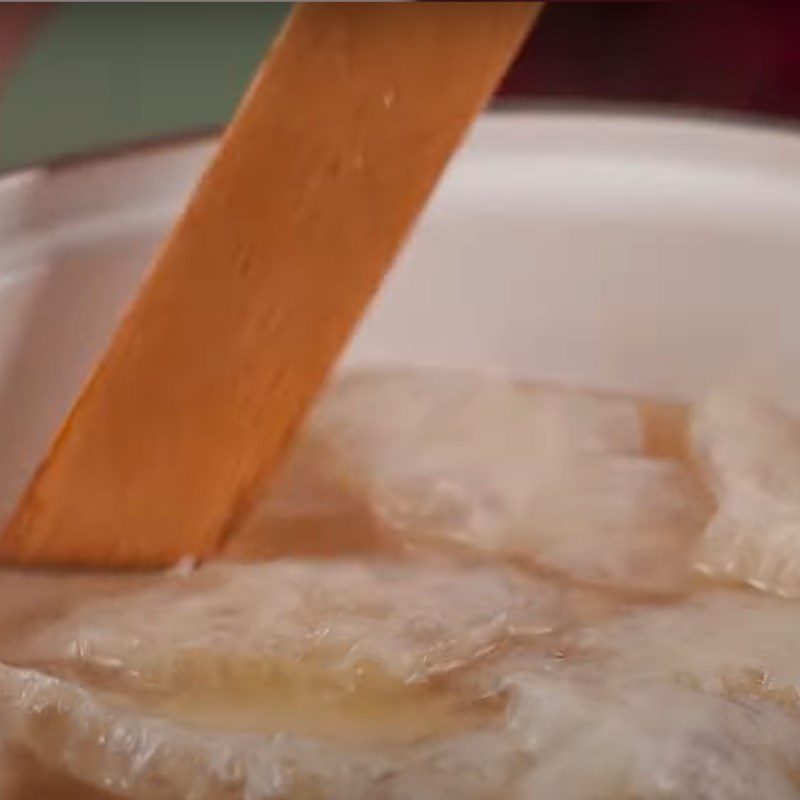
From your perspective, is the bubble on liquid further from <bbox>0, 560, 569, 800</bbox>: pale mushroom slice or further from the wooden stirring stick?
the wooden stirring stick

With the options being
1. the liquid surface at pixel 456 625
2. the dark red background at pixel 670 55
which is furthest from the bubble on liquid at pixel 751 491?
the dark red background at pixel 670 55

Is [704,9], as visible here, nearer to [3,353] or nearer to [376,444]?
[376,444]

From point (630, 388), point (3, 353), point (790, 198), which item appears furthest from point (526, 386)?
point (3, 353)

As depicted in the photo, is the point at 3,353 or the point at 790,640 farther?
the point at 3,353

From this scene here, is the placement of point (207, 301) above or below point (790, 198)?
below

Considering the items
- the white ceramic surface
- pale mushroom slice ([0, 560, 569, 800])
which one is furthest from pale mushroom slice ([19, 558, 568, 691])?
the white ceramic surface

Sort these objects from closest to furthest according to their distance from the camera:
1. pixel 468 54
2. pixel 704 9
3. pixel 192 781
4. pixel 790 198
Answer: pixel 192 781 < pixel 468 54 < pixel 790 198 < pixel 704 9
